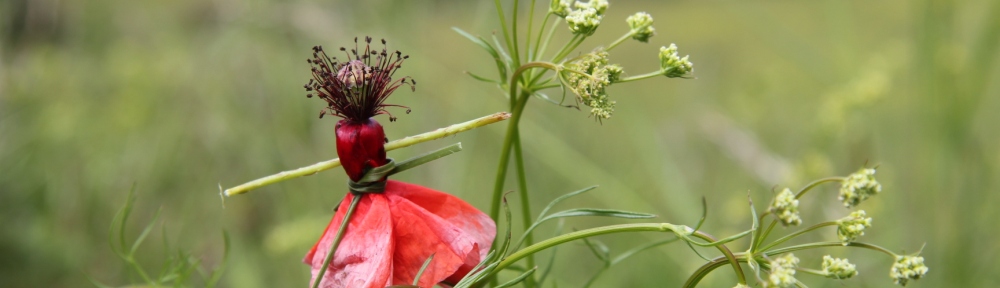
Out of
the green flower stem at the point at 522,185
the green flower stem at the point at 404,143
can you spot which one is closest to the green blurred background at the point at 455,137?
the green flower stem at the point at 522,185

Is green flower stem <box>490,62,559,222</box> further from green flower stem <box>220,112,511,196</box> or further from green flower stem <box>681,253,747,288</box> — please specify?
green flower stem <box>681,253,747,288</box>

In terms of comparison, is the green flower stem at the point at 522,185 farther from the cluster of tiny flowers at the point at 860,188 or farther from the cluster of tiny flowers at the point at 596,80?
the cluster of tiny flowers at the point at 860,188

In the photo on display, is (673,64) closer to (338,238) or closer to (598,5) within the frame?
(598,5)

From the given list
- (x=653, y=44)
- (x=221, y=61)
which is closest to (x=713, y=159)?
(x=653, y=44)

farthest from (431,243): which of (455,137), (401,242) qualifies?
(455,137)

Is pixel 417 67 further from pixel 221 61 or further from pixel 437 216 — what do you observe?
pixel 437 216

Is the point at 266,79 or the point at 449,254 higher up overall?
the point at 266,79
